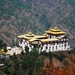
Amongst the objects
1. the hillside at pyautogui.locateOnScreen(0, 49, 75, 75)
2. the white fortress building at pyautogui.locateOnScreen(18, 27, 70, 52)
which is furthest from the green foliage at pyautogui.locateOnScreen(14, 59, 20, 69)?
the white fortress building at pyautogui.locateOnScreen(18, 27, 70, 52)

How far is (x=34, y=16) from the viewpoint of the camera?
132m

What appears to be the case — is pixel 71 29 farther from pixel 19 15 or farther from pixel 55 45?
pixel 55 45

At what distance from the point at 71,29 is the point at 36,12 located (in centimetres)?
2172

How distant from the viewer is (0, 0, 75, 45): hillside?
111525mm

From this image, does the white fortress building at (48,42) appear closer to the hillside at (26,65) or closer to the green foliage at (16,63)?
the hillside at (26,65)

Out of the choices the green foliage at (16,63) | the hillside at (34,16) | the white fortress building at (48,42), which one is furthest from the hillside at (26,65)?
the hillside at (34,16)

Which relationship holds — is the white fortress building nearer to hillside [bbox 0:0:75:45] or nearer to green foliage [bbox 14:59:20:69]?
green foliage [bbox 14:59:20:69]

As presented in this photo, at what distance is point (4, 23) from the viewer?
111438 mm

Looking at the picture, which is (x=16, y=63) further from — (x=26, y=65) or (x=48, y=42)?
(x=48, y=42)

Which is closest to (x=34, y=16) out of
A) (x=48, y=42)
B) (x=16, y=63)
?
(x=48, y=42)

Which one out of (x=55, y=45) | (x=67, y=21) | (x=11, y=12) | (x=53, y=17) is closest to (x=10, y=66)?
(x=55, y=45)

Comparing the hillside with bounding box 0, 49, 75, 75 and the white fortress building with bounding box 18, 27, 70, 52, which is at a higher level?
Answer: the white fortress building with bounding box 18, 27, 70, 52

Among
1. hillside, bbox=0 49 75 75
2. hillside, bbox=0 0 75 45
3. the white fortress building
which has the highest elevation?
hillside, bbox=0 0 75 45

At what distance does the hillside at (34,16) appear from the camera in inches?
4391
